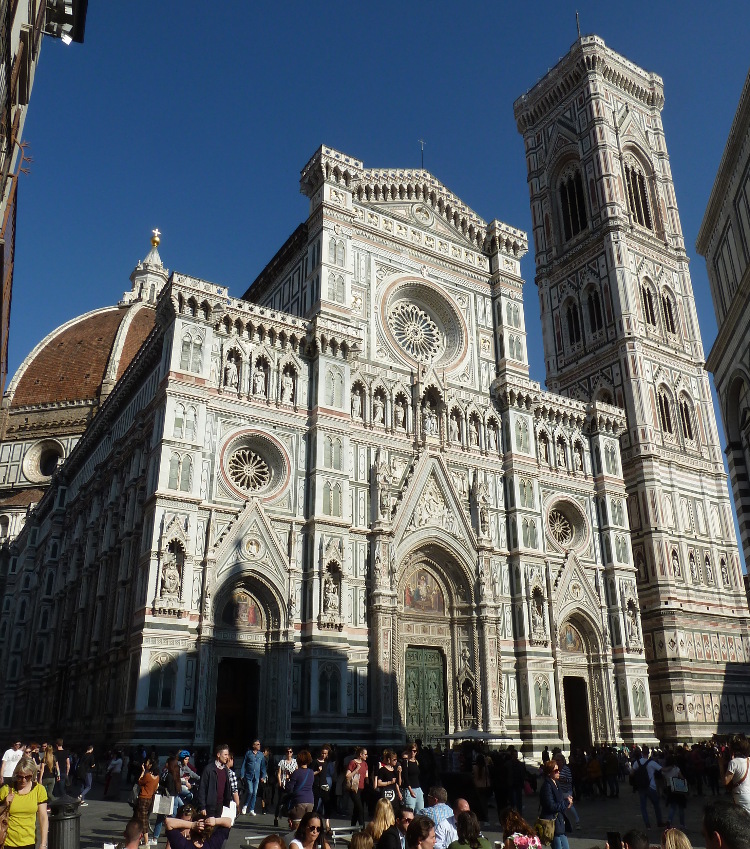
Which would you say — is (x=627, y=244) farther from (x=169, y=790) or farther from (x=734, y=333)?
(x=169, y=790)

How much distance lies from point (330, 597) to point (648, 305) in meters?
29.5

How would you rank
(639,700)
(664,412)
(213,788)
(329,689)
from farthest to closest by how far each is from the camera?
1. (664,412)
2. (639,700)
3. (329,689)
4. (213,788)

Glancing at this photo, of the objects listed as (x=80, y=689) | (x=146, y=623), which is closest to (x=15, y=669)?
(x=80, y=689)

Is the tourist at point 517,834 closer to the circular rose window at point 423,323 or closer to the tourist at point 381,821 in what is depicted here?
the tourist at point 381,821

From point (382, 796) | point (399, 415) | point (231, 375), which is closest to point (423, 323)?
point (399, 415)

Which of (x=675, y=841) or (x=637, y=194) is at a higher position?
(x=637, y=194)

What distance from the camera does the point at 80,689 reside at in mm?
31781

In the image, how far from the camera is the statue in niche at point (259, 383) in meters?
29.3

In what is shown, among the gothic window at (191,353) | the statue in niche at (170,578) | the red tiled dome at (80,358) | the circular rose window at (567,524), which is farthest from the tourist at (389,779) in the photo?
the red tiled dome at (80,358)

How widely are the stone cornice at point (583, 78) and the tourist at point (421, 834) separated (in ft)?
176

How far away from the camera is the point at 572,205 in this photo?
2009 inches

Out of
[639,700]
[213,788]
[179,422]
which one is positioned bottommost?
[213,788]

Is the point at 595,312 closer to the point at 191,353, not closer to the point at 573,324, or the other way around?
the point at 573,324

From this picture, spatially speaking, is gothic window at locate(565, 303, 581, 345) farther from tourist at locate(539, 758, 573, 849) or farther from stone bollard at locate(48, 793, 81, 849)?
stone bollard at locate(48, 793, 81, 849)
